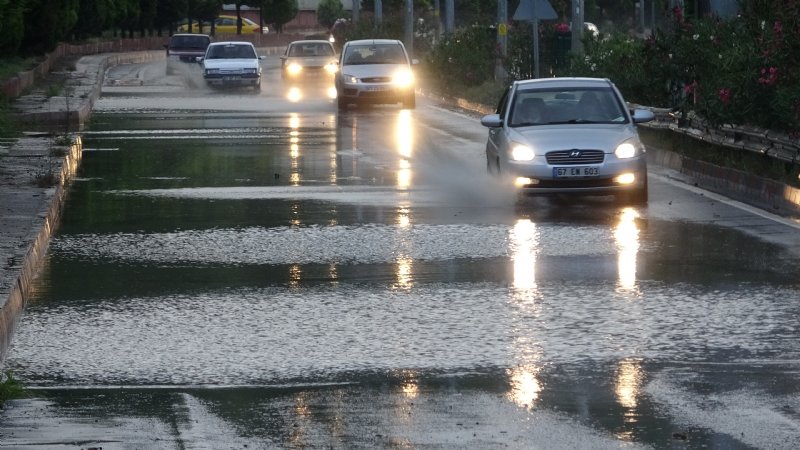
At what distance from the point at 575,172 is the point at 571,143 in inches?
13.7

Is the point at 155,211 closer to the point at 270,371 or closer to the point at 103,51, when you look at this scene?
the point at 270,371

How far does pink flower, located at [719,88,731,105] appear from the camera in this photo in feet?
71.7

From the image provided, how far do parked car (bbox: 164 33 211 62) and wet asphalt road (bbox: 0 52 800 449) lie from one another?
4659cm

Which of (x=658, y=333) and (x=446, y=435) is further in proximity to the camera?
(x=658, y=333)

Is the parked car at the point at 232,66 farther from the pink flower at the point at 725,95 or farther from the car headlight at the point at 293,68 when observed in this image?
the pink flower at the point at 725,95

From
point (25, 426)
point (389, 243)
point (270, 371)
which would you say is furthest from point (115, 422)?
point (389, 243)

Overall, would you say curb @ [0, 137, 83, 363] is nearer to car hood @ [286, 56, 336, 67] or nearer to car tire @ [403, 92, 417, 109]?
car tire @ [403, 92, 417, 109]

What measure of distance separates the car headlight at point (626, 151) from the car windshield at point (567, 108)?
106 cm

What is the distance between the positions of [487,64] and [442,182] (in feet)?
86.8

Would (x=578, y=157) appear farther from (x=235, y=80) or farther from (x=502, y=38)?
(x=235, y=80)

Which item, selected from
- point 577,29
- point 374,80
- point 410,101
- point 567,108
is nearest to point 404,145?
point 567,108

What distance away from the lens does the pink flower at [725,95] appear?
21.8 m

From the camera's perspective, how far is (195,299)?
12.0 metres

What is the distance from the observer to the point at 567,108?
65.0ft
